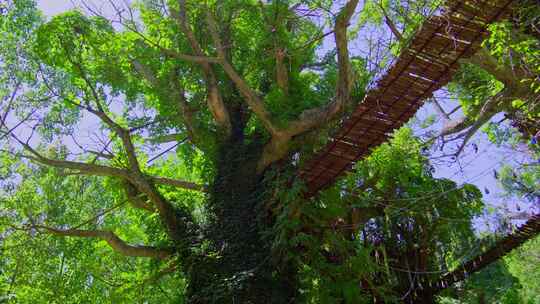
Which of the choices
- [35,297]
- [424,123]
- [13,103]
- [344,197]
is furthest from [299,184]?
[35,297]

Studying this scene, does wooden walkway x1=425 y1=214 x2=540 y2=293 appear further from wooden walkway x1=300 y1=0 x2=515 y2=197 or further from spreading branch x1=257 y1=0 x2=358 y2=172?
spreading branch x1=257 y1=0 x2=358 y2=172

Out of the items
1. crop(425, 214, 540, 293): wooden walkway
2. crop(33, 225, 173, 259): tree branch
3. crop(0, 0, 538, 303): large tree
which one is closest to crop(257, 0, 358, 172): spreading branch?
crop(0, 0, 538, 303): large tree

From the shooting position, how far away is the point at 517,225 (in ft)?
18.7

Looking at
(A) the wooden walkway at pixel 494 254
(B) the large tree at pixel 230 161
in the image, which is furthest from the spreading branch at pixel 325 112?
(A) the wooden walkway at pixel 494 254

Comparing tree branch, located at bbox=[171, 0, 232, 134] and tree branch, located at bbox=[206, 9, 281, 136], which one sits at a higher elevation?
tree branch, located at bbox=[171, 0, 232, 134]

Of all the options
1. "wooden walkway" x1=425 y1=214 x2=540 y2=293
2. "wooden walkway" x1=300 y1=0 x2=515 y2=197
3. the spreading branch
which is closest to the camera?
"wooden walkway" x1=300 y1=0 x2=515 y2=197

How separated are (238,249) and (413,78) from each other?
275cm

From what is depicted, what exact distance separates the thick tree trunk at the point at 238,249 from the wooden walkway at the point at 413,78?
3.74 ft

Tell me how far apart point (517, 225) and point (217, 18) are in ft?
14.1

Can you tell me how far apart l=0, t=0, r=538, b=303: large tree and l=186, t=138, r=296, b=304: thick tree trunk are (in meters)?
0.02

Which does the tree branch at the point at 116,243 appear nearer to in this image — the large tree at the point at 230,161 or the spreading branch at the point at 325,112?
the large tree at the point at 230,161

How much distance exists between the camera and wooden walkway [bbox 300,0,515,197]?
11.9ft

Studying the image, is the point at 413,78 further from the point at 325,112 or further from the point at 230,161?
the point at 230,161

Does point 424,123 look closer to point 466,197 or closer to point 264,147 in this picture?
point 466,197
